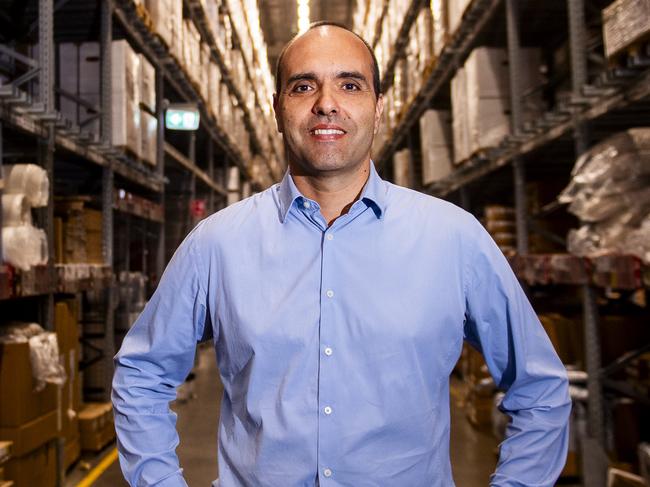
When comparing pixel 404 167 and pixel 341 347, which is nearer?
pixel 341 347

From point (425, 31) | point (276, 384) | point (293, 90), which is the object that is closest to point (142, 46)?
point (425, 31)

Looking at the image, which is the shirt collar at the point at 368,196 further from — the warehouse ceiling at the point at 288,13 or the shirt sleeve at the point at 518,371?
the warehouse ceiling at the point at 288,13

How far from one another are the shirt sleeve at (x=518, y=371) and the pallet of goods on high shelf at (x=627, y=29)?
220 centimetres

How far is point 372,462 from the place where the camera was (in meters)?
1.49

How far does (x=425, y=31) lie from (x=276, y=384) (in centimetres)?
721

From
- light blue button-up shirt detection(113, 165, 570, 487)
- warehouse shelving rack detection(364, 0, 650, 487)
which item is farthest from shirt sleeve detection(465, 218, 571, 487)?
warehouse shelving rack detection(364, 0, 650, 487)

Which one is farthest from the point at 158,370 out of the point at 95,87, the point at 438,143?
the point at 438,143

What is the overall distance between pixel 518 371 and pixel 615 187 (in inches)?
108


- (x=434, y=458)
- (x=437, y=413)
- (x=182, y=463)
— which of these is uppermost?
(x=437, y=413)

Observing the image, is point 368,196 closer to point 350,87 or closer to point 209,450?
point 350,87

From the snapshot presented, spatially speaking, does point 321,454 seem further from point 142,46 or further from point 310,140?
point 142,46

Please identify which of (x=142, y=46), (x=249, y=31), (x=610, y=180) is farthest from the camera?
(x=249, y=31)

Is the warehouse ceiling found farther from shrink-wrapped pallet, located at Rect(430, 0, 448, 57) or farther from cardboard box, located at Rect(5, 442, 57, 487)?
cardboard box, located at Rect(5, 442, 57, 487)

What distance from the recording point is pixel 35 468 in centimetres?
398
